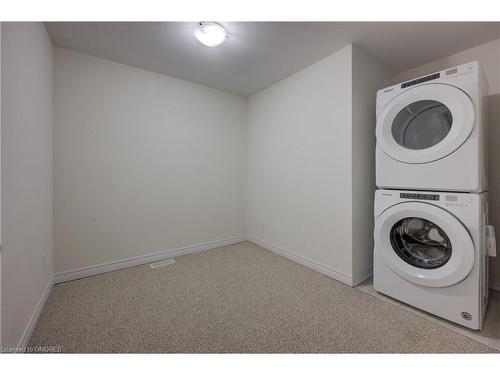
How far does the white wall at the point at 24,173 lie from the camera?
39.4 inches

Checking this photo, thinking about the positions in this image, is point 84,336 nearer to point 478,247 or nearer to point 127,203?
point 127,203

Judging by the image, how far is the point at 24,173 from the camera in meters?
1.21

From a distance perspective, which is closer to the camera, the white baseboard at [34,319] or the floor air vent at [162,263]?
the white baseboard at [34,319]

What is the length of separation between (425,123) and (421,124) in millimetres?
25

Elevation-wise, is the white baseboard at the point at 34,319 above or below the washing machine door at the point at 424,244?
below

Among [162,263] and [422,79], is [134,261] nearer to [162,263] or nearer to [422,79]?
[162,263]

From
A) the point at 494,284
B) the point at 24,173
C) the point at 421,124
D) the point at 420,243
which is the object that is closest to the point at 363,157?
the point at 421,124

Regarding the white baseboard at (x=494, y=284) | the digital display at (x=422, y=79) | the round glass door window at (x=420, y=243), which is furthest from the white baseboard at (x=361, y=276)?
the digital display at (x=422, y=79)

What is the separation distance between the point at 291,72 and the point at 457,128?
1573mm

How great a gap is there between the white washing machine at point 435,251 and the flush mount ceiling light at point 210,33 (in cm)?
172

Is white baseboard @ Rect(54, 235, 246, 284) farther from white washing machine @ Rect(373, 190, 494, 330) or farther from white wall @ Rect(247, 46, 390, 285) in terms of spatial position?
white washing machine @ Rect(373, 190, 494, 330)

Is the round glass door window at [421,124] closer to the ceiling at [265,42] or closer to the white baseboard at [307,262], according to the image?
the ceiling at [265,42]

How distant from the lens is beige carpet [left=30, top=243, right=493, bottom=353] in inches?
45.6

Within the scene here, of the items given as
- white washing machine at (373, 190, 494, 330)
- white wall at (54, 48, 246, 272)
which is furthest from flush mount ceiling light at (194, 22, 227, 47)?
white washing machine at (373, 190, 494, 330)
